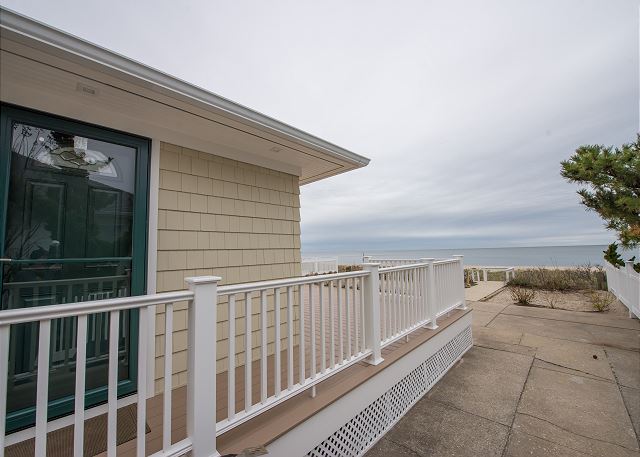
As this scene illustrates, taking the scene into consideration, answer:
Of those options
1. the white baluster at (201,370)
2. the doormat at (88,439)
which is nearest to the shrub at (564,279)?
the white baluster at (201,370)

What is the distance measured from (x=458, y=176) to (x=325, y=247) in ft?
252

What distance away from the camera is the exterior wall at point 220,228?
265cm

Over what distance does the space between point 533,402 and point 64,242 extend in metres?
4.93

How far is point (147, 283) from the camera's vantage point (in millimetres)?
2477

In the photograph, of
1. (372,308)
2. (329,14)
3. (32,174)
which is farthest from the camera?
(329,14)

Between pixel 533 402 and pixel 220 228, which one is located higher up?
pixel 220 228

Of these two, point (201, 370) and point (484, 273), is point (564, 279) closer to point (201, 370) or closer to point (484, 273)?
point (484, 273)

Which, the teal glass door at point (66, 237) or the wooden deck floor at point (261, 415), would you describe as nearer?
the wooden deck floor at point (261, 415)

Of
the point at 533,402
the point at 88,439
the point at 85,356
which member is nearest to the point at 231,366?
the point at 85,356

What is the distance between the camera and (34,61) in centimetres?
164

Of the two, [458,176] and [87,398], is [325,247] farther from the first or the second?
[87,398]

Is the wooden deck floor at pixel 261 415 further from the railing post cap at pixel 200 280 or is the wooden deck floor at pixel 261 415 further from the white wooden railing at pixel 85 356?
the railing post cap at pixel 200 280

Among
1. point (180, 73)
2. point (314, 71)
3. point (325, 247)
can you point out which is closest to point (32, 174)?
point (180, 73)

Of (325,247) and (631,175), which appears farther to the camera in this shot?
(325,247)
